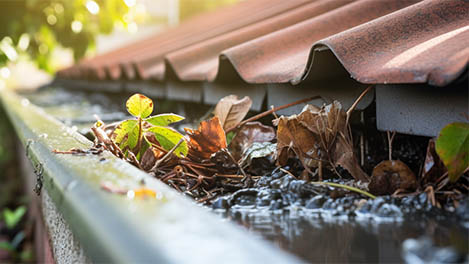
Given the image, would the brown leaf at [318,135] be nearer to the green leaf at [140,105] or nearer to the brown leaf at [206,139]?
the brown leaf at [206,139]

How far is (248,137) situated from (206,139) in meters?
0.17

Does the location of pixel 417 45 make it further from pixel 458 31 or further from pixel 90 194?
pixel 90 194

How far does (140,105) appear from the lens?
1102mm

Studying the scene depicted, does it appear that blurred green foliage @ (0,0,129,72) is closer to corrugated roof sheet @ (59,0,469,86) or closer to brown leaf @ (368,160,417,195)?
corrugated roof sheet @ (59,0,469,86)

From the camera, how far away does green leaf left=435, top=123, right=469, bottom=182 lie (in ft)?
2.60

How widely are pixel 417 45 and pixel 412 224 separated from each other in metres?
0.46

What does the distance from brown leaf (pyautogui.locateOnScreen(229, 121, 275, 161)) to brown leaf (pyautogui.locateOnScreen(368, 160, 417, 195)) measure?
1.19ft

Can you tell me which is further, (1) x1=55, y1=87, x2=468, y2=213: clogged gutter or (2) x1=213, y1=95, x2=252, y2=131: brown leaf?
(2) x1=213, y1=95, x2=252, y2=131: brown leaf

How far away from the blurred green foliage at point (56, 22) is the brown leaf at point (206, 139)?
4062 mm

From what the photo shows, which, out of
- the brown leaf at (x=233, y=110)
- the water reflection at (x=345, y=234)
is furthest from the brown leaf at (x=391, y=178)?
the brown leaf at (x=233, y=110)

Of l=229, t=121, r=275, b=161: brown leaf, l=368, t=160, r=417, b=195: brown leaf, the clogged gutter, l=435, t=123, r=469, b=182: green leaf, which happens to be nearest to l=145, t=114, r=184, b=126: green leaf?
the clogged gutter

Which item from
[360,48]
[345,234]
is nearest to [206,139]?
[360,48]

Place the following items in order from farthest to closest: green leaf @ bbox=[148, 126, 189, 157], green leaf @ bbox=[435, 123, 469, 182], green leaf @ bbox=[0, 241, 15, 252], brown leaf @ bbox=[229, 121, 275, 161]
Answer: green leaf @ bbox=[0, 241, 15, 252], brown leaf @ bbox=[229, 121, 275, 161], green leaf @ bbox=[148, 126, 189, 157], green leaf @ bbox=[435, 123, 469, 182]

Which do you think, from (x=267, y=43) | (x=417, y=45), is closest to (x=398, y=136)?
(x=417, y=45)
